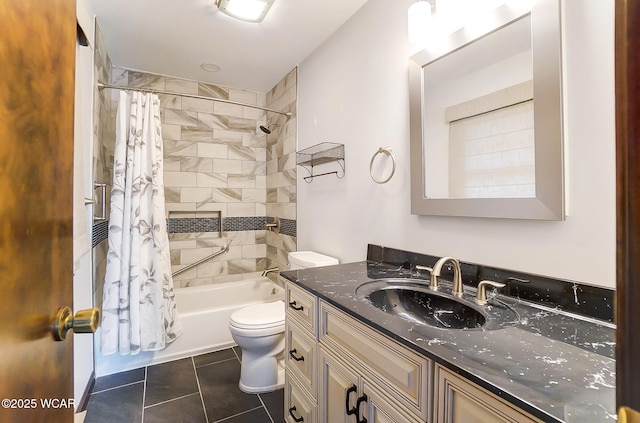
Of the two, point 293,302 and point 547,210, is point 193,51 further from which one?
point 547,210

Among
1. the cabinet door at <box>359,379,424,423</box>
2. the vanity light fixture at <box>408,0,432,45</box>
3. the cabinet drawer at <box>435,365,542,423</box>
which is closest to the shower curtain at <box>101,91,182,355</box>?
the cabinet door at <box>359,379,424,423</box>

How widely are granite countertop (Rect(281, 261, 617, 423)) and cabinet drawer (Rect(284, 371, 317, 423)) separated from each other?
57 cm

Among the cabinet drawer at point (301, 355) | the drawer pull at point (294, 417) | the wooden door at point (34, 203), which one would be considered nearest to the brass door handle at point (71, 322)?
the wooden door at point (34, 203)

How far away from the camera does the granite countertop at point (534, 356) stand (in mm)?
539

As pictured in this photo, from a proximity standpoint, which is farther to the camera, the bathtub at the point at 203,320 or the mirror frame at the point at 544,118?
the bathtub at the point at 203,320

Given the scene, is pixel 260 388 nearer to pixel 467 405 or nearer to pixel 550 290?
pixel 467 405

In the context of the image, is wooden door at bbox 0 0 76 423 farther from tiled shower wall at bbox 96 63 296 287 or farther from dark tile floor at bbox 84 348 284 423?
tiled shower wall at bbox 96 63 296 287

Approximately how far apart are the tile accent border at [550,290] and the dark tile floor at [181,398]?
1.36 meters

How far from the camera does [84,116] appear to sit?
176 cm

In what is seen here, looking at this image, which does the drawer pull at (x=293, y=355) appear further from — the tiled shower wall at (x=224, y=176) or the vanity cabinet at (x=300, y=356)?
the tiled shower wall at (x=224, y=176)

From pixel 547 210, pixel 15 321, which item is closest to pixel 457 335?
pixel 547 210

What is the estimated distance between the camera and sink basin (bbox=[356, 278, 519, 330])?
1.02 metres

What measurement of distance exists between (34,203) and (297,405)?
1.36m

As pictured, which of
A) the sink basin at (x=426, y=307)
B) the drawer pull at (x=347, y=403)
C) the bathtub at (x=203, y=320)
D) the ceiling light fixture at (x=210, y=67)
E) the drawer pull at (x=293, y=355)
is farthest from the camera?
the ceiling light fixture at (x=210, y=67)
